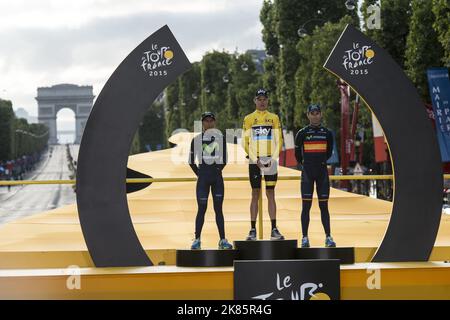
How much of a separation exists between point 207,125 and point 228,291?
214cm

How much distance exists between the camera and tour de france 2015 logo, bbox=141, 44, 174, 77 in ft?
37.9

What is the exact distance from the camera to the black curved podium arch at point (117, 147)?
11.4 m

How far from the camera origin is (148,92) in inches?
456

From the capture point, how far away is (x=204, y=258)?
10992 mm

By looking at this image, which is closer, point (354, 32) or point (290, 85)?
point (354, 32)

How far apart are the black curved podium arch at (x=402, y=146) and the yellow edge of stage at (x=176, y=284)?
818 mm

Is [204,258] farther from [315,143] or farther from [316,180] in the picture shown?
[315,143]

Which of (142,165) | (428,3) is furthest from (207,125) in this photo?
(428,3)

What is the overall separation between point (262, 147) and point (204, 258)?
1.70 meters

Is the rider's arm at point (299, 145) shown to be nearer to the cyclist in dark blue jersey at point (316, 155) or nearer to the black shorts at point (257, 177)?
the cyclist in dark blue jersey at point (316, 155)

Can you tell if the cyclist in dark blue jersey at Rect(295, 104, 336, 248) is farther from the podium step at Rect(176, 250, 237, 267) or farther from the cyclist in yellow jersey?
the podium step at Rect(176, 250, 237, 267)
